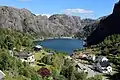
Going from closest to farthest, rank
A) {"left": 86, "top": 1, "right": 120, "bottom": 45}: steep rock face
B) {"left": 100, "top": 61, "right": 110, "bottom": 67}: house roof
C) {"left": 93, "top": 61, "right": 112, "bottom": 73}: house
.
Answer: {"left": 93, "top": 61, "right": 112, "bottom": 73}: house < {"left": 100, "top": 61, "right": 110, "bottom": 67}: house roof < {"left": 86, "top": 1, "right": 120, "bottom": 45}: steep rock face

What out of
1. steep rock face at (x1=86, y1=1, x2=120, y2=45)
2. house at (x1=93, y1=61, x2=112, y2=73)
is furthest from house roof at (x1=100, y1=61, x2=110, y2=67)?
steep rock face at (x1=86, y1=1, x2=120, y2=45)

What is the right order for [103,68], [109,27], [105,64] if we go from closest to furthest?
1. [103,68]
2. [105,64]
3. [109,27]

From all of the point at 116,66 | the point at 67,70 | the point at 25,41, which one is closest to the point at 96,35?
the point at 25,41

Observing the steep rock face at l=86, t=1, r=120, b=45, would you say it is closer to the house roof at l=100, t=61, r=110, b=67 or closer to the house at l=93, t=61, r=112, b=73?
the house roof at l=100, t=61, r=110, b=67

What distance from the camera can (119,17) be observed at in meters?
170

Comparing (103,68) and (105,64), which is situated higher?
(105,64)

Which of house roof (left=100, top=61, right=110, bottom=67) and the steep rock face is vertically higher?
the steep rock face

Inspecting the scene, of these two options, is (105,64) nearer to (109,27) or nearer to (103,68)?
(103,68)

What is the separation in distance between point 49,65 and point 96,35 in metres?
127

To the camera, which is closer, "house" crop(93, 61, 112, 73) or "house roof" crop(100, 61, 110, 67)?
"house" crop(93, 61, 112, 73)

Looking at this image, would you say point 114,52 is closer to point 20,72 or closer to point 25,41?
point 25,41

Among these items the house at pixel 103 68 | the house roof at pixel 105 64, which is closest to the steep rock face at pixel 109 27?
the house roof at pixel 105 64

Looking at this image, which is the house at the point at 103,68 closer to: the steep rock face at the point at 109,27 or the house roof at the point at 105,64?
the house roof at the point at 105,64

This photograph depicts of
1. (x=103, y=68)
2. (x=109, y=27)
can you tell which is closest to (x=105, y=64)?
(x=103, y=68)
